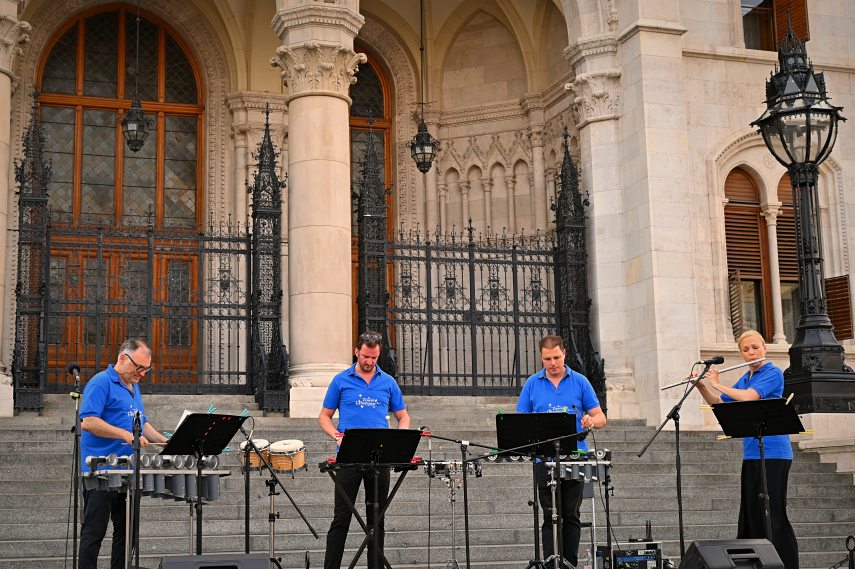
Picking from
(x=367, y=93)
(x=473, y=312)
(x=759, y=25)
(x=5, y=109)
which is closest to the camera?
(x=5, y=109)

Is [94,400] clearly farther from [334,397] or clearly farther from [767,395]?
[767,395]

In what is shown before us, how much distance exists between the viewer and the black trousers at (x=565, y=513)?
9578mm

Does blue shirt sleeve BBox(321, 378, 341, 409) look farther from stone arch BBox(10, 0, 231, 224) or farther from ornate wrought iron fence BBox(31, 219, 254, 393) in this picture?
stone arch BBox(10, 0, 231, 224)

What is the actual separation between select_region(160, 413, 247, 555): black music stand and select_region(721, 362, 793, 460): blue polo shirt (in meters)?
3.98

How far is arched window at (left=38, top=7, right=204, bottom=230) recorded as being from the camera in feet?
71.1

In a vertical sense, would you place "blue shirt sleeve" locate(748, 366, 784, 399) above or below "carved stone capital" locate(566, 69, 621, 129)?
below

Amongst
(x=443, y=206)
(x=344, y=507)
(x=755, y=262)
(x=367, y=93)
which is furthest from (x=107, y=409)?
(x=367, y=93)

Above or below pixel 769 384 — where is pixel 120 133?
above

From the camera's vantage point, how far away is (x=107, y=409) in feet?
29.3

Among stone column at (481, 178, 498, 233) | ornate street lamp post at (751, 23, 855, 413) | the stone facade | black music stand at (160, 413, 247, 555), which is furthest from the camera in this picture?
stone column at (481, 178, 498, 233)

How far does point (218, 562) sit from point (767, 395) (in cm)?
474

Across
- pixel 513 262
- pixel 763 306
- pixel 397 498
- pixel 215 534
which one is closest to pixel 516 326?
pixel 513 262

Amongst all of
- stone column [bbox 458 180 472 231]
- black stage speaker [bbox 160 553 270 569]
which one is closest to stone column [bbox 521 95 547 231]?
stone column [bbox 458 180 472 231]

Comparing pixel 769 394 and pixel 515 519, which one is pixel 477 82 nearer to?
pixel 515 519
